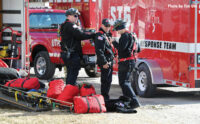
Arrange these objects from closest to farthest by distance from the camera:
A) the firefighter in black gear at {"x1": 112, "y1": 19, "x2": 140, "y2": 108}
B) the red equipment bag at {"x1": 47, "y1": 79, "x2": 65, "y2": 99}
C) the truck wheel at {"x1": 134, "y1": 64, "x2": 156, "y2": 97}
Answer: the red equipment bag at {"x1": 47, "y1": 79, "x2": 65, "y2": 99} < the firefighter in black gear at {"x1": 112, "y1": 19, "x2": 140, "y2": 108} < the truck wheel at {"x1": 134, "y1": 64, "x2": 156, "y2": 97}

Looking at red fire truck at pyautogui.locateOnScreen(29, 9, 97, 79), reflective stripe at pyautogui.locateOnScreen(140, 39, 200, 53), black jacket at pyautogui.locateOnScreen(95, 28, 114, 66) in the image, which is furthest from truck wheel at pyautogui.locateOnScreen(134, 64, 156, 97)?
red fire truck at pyautogui.locateOnScreen(29, 9, 97, 79)

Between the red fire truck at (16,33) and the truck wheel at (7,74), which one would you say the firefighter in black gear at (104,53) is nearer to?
the truck wheel at (7,74)

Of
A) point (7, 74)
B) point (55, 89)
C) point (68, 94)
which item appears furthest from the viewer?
point (7, 74)

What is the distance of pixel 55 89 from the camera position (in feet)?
30.3

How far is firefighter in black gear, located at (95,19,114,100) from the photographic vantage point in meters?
9.27

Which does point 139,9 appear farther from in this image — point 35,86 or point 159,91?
point 35,86

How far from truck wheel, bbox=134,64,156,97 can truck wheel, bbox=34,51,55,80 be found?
394 cm

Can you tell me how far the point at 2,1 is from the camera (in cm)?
1229

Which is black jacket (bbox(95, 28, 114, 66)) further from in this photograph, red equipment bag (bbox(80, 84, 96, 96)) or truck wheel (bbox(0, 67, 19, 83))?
truck wheel (bbox(0, 67, 19, 83))

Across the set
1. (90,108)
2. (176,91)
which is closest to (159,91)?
(176,91)

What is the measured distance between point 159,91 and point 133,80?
1.08 meters

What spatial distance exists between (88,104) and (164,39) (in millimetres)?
3302

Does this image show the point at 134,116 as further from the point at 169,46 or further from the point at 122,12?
the point at 122,12

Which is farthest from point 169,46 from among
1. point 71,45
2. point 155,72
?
point 71,45
